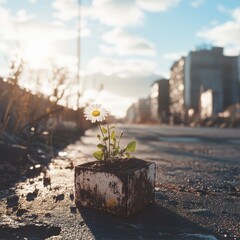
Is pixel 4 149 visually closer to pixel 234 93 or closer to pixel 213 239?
pixel 213 239

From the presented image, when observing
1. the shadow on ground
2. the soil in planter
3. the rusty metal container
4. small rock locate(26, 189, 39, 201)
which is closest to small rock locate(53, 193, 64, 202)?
small rock locate(26, 189, 39, 201)

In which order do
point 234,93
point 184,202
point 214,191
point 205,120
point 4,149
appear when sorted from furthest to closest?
point 234,93, point 205,120, point 4,149, point 214,191, point 184,202

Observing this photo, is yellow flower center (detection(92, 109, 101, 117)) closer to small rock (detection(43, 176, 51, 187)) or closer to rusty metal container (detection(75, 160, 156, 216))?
rusty metal container (detection(75, 160, 156, 216))

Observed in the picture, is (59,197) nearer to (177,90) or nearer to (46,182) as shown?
(46,182)

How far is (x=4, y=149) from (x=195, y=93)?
7292 centimetres

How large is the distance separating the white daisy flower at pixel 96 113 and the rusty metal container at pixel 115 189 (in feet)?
1.71

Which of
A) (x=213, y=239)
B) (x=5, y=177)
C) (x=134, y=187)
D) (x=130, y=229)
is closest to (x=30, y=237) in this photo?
(x=130, y=229)

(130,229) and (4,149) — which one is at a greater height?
(4,149)

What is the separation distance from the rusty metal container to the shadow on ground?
0.08m

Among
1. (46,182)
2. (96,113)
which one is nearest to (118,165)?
(96,113)

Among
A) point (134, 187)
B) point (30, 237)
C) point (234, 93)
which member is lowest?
point (30, 237)

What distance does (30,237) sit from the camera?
284cm

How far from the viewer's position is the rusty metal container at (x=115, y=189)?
3283mm

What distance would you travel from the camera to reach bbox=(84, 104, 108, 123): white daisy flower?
3.80 m
